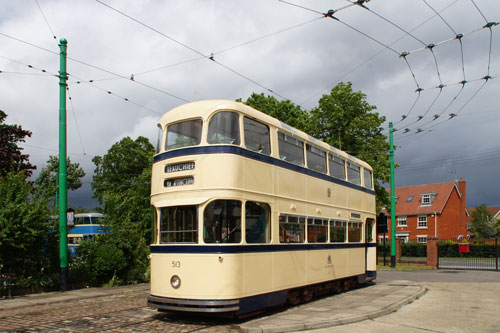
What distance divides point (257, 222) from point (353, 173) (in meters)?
7.54

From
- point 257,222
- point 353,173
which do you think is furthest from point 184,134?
point 353,173

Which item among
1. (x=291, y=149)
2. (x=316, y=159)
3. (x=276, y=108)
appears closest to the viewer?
(x=291, y=149)

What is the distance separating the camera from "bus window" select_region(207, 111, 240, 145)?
10.1m

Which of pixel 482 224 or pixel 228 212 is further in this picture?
pixel 482 224

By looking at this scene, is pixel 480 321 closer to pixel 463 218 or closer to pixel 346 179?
pixel 346 179

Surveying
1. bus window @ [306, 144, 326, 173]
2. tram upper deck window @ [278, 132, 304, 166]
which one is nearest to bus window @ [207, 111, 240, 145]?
tram upper deck window @ [278, 132, 304, 166]

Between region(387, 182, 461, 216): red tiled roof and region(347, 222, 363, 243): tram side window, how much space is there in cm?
4443

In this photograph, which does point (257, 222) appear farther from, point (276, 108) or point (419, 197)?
point (419, 197)

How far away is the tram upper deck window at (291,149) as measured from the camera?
468 inches

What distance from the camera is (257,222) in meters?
10.6

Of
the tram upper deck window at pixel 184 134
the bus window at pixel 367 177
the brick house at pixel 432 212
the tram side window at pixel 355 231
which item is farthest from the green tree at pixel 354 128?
the brick house at pixel 432 212

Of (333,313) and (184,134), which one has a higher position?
(184,134)

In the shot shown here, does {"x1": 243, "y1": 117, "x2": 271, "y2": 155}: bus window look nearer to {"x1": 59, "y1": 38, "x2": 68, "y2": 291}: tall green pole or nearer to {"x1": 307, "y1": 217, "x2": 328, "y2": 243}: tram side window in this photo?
{"x1": 307, "y1": 217, "x2": 328, "y2": 243}: tram side window

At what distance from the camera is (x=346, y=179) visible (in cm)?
1620
